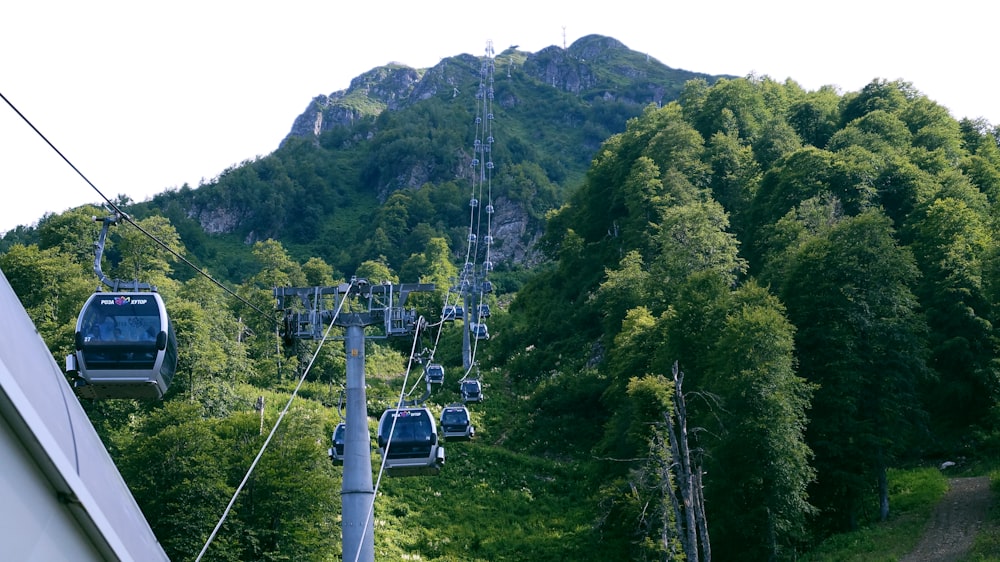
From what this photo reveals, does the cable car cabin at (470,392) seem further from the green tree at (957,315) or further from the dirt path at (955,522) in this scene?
the dirt path at (955,522)

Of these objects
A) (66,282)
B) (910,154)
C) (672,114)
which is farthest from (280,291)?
(672,114)

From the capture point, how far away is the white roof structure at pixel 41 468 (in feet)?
6.11

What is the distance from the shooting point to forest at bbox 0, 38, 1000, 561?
115ft

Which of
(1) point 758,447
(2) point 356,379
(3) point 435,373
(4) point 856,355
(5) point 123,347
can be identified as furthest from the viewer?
(3) point 435,373

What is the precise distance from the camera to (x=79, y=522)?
2092 mm

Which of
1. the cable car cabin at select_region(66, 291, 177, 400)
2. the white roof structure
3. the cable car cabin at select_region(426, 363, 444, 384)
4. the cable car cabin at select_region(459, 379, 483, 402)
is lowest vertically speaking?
the cable car cabin at select_region(459, 379, 483, 402)

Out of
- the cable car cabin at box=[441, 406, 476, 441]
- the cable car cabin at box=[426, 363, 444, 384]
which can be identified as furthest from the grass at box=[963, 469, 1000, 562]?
the cable car cabin at box=[426, 363, 444, 384]

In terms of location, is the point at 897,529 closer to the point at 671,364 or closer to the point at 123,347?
the point at 671,364

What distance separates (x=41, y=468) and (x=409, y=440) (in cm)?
2485

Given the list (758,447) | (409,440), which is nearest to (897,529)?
(758,447)

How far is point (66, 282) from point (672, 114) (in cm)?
4929

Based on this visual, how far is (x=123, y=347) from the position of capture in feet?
58.6

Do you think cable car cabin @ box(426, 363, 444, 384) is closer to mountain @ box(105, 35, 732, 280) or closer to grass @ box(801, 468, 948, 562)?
grass @ box(801, 468, 948, 562)

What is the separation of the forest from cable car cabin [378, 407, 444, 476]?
3.91m
